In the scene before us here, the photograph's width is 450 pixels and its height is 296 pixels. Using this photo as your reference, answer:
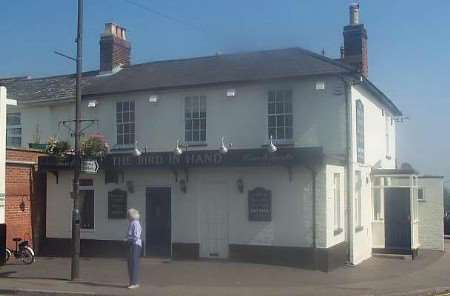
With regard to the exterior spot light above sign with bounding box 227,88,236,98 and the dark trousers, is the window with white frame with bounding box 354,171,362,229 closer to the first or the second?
the exterior spot light above sign with bounding box 227,88,236,98

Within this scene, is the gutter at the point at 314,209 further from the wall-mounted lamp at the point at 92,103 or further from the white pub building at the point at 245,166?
the wall-mounted lamp at the point at 92,103

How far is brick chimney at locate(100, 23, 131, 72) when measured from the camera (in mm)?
23344

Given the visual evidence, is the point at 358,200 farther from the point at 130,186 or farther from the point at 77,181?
the point at 77,181

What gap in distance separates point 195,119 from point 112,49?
247 inches

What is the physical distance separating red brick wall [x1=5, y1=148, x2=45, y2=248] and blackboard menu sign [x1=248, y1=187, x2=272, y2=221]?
732 cm

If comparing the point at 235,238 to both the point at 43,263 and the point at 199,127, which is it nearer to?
the point at 199,127

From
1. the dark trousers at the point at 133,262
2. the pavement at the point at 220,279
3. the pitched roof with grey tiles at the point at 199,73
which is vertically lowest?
the pavement at the point at 220,279

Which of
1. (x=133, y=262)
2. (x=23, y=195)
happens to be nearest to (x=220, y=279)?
(x=133, y=262)

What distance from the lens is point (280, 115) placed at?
59.2 ft

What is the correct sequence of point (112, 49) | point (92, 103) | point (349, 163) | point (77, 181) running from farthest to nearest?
point (112, 49), point (92, 103), point (349, 163), point (77, 181)

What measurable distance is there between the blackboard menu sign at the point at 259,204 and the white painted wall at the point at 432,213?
27.1ft

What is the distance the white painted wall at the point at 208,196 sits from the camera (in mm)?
16516

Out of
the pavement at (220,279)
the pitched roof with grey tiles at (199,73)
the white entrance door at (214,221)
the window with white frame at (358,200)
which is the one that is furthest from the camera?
the window with white frame at (358,200)

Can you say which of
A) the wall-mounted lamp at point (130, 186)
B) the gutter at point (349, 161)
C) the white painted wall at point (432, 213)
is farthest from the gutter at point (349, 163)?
the wall-mounted lamp at point (130, 186)
